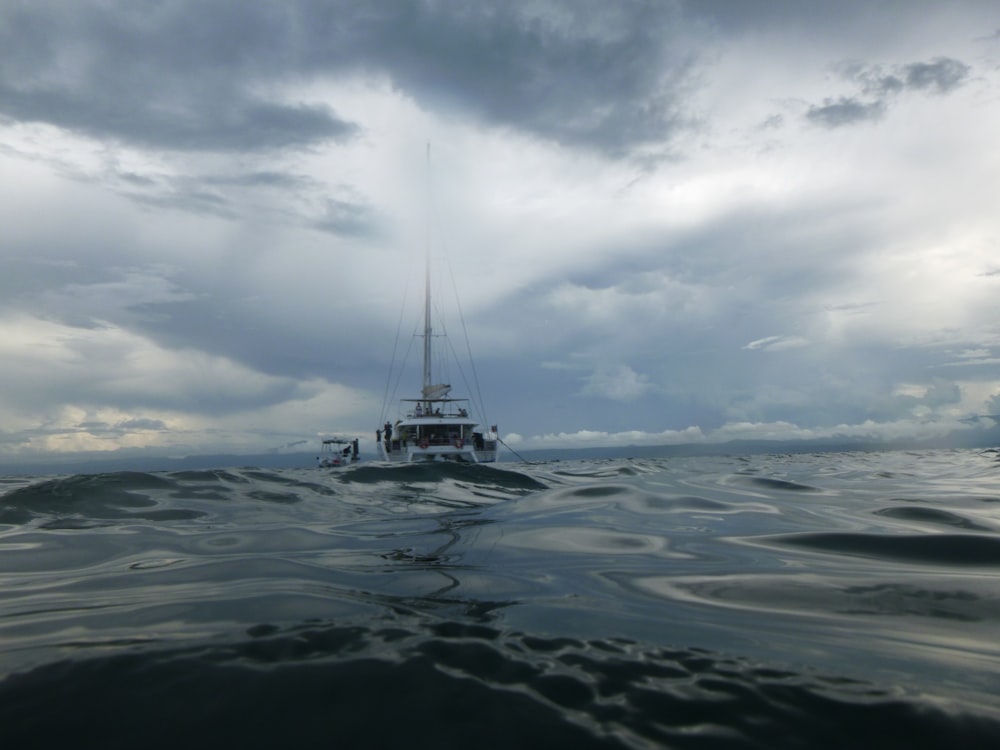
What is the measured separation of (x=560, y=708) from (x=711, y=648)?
1013 mm

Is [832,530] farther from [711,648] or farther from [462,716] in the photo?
[462,716]

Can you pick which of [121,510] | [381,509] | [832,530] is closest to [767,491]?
[832,530]

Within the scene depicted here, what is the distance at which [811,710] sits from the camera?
1976 millimetres

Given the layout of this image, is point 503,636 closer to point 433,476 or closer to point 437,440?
point 433,476

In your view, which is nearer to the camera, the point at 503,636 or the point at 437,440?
the point at 503,636

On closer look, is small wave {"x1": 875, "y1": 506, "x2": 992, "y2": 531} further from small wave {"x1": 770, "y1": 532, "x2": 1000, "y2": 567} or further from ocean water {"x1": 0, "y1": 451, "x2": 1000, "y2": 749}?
small wave {"x1": 770, "y1": 532, "x2": 1000, "y2": 567}

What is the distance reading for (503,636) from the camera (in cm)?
269

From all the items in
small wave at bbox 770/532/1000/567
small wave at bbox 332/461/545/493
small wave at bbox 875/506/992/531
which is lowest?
small wave at bbox 770/532/1000/567

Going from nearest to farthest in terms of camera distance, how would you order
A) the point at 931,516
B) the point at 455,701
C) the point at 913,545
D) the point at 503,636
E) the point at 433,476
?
the point at 455,701 < the point at 503,636 < the point at 913,545 < the point at 931,516 < the point at 433,476

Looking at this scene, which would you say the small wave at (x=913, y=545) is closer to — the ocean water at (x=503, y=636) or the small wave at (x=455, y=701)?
the ocean water at (x=503, y=636)

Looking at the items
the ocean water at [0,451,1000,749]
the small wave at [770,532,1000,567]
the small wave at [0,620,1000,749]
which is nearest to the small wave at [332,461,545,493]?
the ocean water at [0,451,1000,749]

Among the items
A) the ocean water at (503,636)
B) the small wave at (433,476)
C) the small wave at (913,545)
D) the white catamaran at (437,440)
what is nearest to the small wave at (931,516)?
the ocean water at (503,636)

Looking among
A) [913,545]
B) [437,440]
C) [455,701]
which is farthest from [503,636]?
[437,440]

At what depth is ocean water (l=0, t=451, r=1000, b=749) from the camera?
6.16 feet
